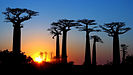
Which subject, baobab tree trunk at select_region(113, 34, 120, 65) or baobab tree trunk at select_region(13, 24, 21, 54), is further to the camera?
baobab tree trunk at select_region(113, 34, 120, 65)

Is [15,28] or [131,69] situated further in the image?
[15,28]

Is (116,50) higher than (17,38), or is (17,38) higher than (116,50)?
(17,38)

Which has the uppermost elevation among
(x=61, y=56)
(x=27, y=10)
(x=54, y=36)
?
(x=27, y=10)

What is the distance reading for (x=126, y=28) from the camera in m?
28.9

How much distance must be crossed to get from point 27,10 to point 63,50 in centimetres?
763

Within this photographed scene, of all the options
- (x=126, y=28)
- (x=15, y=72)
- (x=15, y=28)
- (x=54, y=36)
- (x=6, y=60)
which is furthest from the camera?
(x=54, y=36)

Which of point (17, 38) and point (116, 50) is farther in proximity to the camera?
point (116, 50)

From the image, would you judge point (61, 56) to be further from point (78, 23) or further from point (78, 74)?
point (78, 74)

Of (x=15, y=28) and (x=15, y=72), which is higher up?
(x=15, y=28)

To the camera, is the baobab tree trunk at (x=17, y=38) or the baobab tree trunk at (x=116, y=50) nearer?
the baobab tree trunk at (x=17, y=38)

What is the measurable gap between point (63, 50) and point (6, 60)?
13.3m

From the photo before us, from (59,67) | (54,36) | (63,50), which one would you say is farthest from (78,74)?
(54,36)

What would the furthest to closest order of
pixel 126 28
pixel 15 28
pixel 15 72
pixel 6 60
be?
pixel 126 28 < pixel 15 28 < pixel 6 60 < pixel 15 72

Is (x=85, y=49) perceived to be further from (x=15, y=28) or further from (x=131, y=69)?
Answer: (x=131, y=69)
